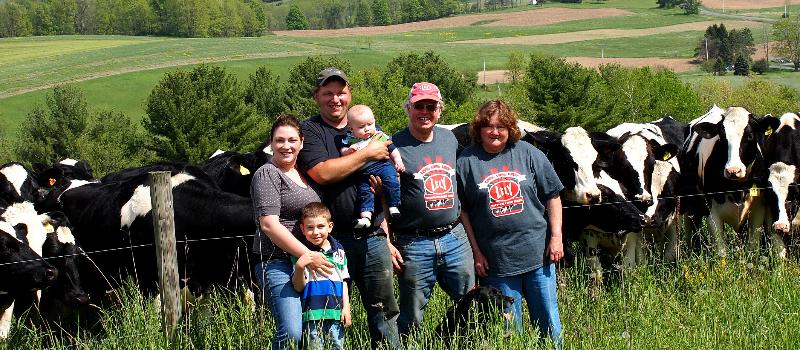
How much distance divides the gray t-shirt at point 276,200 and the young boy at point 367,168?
13.4 inches

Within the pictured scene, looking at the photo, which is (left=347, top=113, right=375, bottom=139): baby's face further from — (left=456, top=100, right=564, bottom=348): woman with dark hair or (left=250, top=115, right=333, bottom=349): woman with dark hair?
(left=456, top=100, right=564, bottom=348): woman with dark hair

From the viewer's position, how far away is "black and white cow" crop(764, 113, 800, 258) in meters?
10.8

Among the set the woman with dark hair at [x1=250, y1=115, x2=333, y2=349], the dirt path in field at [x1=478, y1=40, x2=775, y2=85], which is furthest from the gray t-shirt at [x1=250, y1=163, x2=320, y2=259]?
the dirt path in field at [x1=478, y1=40, x2=775, y2=85]

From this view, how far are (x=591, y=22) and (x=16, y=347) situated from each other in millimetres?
189745

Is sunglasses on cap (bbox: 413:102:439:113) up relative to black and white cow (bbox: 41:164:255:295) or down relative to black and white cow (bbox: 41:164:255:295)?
up

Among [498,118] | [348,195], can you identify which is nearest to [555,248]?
[498,118]

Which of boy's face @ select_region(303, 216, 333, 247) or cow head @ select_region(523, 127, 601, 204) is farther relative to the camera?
cow head @ select_region(523, 127, 601, 204)

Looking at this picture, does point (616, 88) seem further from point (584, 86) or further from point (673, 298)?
point (673, 298)

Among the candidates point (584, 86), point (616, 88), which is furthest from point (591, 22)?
point (584, 86)

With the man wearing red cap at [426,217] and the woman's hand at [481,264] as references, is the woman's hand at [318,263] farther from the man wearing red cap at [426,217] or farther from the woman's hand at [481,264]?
the woman's hand at [481,264]

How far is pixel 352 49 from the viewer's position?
485 ft

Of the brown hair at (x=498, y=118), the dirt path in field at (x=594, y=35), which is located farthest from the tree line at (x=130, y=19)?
the brown hair at (x=498, y=118)

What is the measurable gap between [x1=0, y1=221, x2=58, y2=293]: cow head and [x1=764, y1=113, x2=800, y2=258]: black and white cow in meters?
7.44

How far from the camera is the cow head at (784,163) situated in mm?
10828
